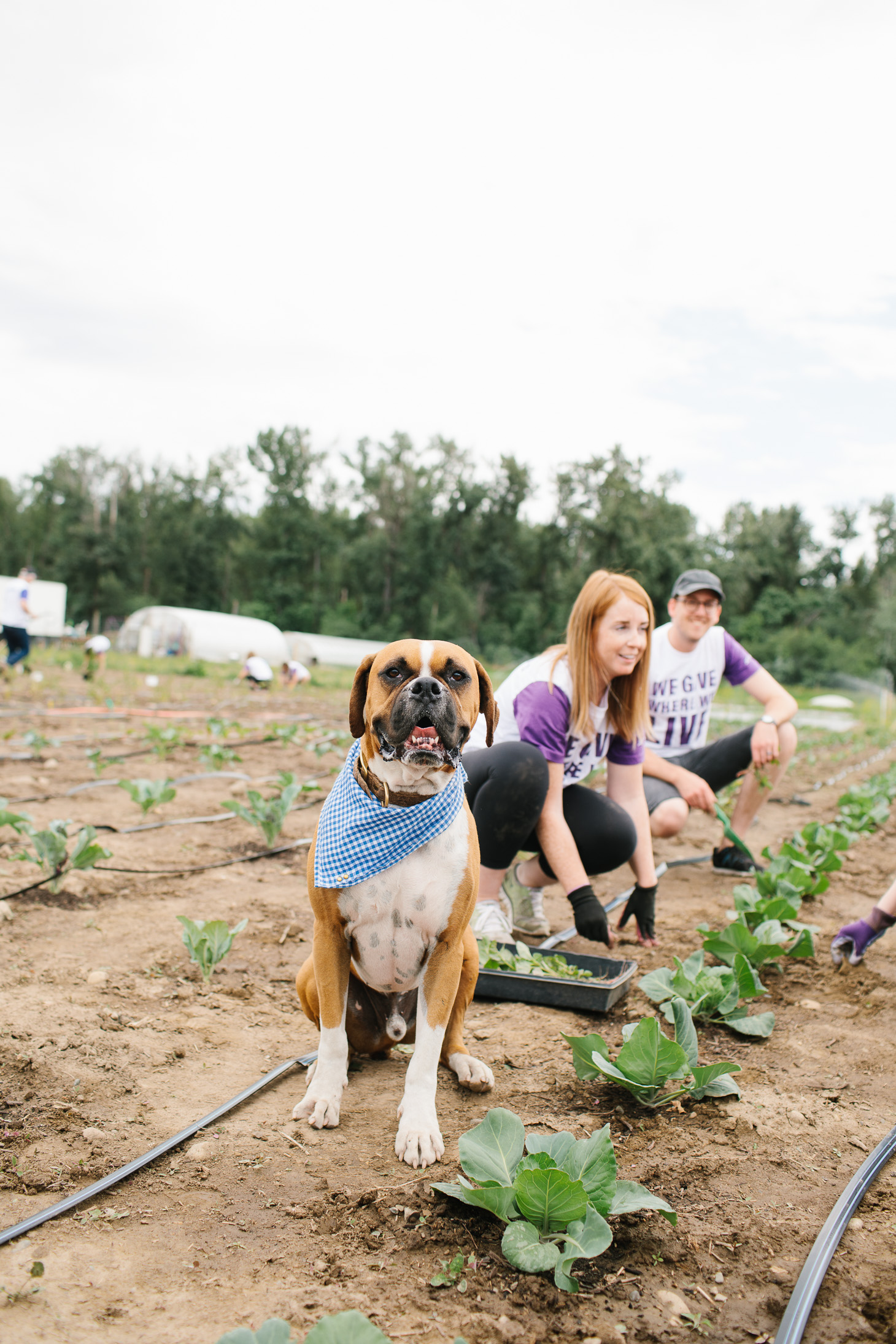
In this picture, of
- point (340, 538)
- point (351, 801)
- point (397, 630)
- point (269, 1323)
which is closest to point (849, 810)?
point (351, 801)

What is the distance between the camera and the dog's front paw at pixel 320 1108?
2270 mm

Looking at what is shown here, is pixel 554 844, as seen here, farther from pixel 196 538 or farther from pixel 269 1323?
pixel 196 538

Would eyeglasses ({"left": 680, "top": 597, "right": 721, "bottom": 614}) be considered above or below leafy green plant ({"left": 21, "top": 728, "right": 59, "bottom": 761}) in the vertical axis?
above

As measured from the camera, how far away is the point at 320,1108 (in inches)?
89.5

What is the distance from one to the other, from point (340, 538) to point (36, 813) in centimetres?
4663

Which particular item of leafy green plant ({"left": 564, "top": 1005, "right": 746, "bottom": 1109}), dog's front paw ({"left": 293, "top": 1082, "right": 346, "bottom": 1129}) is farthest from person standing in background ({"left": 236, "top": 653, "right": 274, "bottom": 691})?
leafy green plant ({"left": 564, "top": 1005, "right": 746, "bottom": 1109})

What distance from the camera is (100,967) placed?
3193 mm

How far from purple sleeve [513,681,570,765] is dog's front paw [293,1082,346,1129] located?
5.58ft

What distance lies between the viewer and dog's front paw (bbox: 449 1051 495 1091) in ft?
8.25

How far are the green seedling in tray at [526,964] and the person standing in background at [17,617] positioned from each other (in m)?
12.5

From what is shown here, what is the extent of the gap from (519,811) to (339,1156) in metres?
1.69

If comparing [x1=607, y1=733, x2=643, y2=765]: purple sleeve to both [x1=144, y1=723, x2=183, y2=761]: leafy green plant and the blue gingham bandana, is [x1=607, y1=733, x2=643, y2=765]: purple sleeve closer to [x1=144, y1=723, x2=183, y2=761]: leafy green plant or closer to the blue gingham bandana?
the blue gingham bandana

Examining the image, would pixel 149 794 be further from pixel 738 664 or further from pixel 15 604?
pixel 15 604

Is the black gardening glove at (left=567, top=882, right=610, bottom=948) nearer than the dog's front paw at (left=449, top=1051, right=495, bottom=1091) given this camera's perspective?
No
